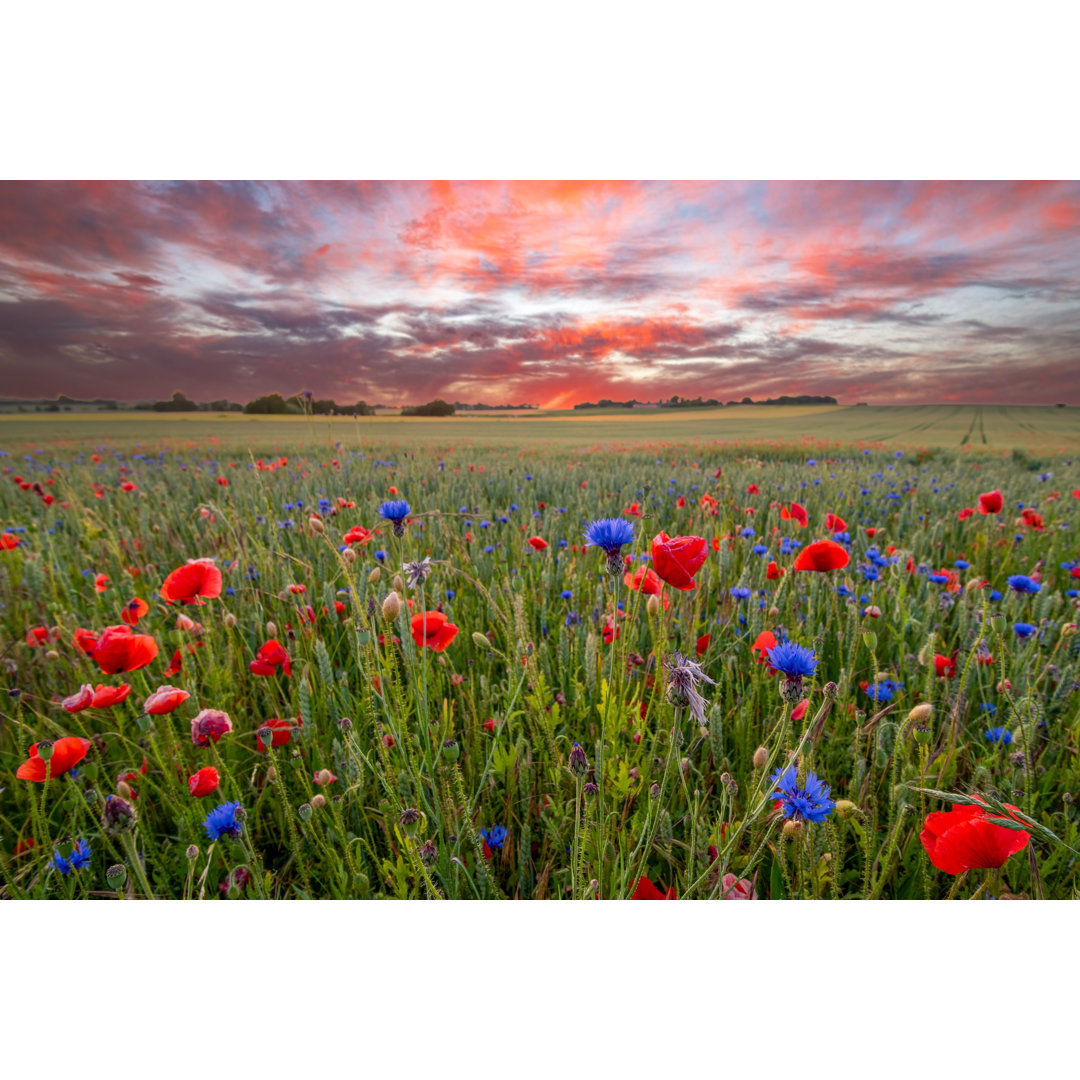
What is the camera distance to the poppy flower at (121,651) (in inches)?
26.3

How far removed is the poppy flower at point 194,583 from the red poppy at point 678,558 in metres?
0.65

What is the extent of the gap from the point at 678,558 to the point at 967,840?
39 cm

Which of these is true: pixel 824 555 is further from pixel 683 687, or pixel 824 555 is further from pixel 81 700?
pixel 81 700

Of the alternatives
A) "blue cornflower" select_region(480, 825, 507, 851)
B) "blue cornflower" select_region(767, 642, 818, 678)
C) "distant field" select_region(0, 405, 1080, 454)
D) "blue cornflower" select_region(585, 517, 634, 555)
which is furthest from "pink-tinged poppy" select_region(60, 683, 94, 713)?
"distant field" select_region(0, 405, 1080, 454)

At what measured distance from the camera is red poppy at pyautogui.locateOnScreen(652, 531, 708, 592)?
23.8 inches

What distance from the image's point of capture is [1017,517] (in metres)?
2.26

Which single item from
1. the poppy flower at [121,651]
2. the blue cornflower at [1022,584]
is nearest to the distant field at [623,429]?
the poppy flower at [121,651]

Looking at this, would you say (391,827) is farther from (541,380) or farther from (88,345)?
(88,345)

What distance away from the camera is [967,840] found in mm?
526

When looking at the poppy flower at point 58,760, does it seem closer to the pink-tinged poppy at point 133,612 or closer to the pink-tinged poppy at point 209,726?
the pink-tinged poppy at point 209,726

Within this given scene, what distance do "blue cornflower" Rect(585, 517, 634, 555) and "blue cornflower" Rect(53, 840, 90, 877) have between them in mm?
756

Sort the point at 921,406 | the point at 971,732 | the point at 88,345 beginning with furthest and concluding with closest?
the point at 921,406 < the point at 88,345 < the point at 971,732
